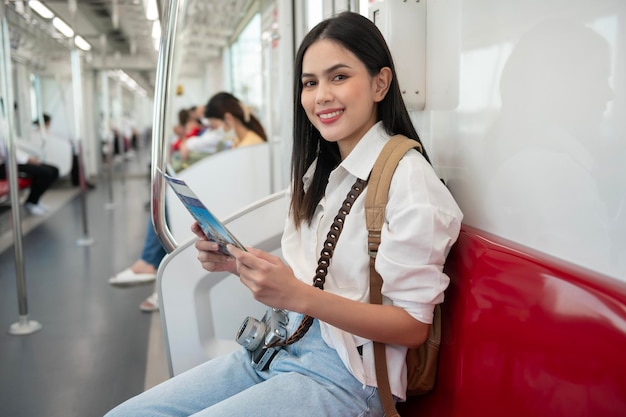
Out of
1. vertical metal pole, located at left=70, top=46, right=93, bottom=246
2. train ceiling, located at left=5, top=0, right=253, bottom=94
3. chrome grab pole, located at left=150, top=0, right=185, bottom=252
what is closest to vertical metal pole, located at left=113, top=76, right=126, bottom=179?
train ceiling, located at left=5, top=0, right=253, bottom=94

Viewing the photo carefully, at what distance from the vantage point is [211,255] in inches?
51.8

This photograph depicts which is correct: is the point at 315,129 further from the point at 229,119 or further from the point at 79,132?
the point at 79,132

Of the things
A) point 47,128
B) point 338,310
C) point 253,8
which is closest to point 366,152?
point 338,310

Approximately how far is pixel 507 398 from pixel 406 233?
0.31 m

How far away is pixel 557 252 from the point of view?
934 mm

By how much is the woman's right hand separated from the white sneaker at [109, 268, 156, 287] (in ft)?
7.61

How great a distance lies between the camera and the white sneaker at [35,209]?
742 cm

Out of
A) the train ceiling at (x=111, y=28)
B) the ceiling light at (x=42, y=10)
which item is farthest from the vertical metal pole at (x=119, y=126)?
the ceiling light at (x=42, y=10)

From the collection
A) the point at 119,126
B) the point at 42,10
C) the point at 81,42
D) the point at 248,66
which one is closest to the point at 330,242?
the point at 42,10

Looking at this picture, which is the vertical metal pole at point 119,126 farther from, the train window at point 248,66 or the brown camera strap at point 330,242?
the brown camera strap at point 330,242

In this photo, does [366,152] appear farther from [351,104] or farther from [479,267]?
[479,267]

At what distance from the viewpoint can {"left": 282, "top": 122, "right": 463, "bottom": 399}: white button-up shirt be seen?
103cm

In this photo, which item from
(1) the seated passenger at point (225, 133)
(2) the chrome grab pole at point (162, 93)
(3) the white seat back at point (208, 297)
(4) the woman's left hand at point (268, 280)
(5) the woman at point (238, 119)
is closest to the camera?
(4) the woman's left hand at point (268, 280)

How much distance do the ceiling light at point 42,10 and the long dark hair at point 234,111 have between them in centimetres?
255
